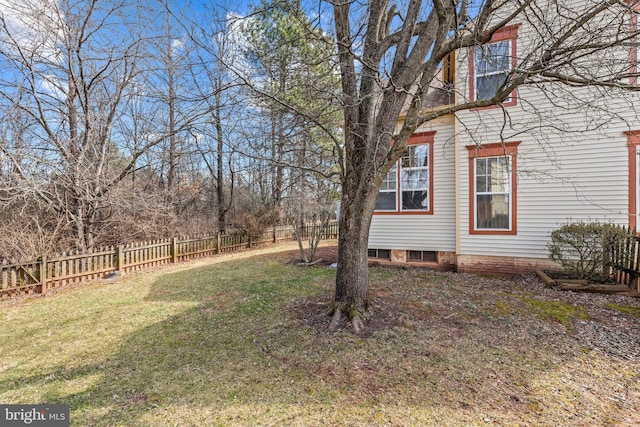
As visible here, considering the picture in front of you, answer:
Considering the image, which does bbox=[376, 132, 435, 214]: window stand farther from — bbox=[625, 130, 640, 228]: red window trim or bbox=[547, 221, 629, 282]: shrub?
bbox=[625, 130, 640, 228]: red window trim

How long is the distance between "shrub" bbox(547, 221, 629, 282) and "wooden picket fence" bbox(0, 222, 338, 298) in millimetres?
10642

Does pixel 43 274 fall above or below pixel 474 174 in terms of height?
below

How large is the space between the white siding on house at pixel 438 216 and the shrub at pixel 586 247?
2.18 m

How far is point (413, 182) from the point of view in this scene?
323 inches

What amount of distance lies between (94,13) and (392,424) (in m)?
11.9

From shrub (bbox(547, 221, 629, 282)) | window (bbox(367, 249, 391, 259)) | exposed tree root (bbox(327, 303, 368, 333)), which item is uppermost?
shrub (bbox(547, 221, 629, 282))

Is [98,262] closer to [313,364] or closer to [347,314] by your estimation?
[347,314]

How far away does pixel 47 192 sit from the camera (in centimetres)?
734

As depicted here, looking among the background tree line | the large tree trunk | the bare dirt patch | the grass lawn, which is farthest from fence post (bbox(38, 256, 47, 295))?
the large tree trunk

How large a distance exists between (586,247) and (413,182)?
3.86m

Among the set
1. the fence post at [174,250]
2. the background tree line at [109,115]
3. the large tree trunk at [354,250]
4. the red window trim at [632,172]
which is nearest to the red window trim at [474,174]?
the red window trim at [632,172]

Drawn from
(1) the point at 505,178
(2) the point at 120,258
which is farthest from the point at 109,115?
(1) the point at 505,178

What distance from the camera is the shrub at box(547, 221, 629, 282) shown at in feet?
18.5

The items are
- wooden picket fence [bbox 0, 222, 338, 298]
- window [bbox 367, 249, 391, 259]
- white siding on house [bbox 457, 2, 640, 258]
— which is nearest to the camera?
white siding on house [bbox 457, 2, 640, 258]
